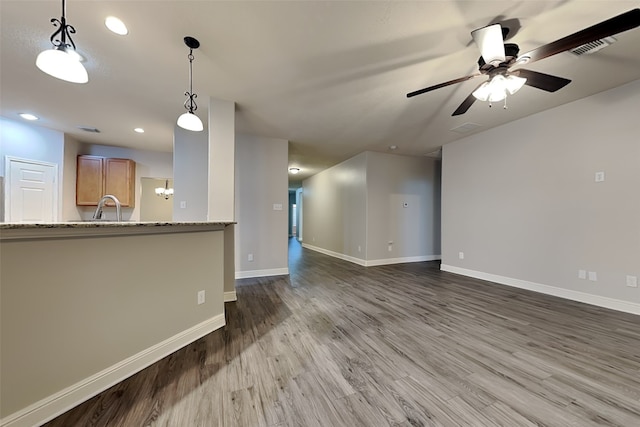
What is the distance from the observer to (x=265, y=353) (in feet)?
6.48

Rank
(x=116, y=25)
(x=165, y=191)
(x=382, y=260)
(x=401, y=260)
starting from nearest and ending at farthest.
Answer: (x=116, y=25) → (x=165, y=191) → (x=382, y=260) → (x=401, y=260)

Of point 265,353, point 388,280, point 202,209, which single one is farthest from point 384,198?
point 265,353

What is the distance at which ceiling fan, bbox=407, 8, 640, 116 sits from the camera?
140cm

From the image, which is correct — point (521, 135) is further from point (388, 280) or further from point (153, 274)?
point (153, 274)

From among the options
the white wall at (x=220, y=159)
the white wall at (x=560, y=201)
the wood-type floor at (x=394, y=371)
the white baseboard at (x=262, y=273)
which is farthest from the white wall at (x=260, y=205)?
the white wall at (x=560, y=201)

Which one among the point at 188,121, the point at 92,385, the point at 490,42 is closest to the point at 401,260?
the point at 490,42

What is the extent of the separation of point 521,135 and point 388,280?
127 inches

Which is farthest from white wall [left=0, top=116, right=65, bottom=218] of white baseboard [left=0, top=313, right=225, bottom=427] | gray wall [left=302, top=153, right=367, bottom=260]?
gray wall [left=302, top=153, right=367, bottom=260]

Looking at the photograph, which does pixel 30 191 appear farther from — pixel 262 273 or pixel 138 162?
pixel 262 273

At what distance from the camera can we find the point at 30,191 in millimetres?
3971

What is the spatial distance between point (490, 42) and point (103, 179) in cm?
656

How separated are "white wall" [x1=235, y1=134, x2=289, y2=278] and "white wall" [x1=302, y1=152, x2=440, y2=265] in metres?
1.99

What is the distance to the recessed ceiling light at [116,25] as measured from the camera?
5.91 ft

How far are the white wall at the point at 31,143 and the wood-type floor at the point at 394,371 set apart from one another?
4462 millimetres
